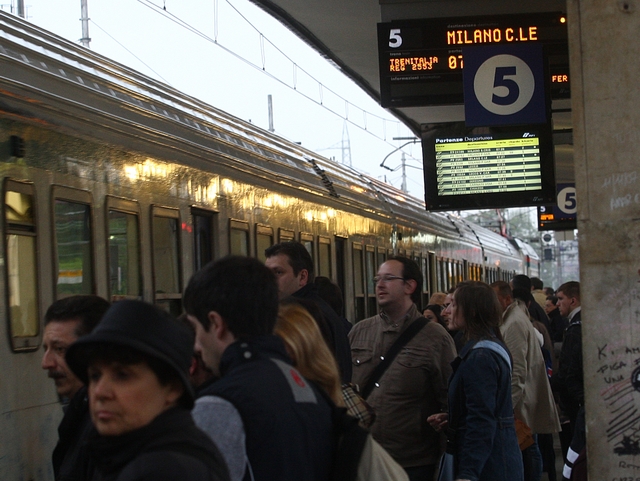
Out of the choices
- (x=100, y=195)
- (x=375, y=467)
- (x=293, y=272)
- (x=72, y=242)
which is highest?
(x=100, y=195)

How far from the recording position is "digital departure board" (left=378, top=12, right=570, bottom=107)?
8.41 metres

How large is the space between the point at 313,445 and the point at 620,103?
246cm

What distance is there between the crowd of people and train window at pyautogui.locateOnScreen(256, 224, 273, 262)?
11.7 ft

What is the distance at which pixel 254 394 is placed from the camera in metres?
2.47

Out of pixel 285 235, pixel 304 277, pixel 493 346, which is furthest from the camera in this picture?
pixel 285 235

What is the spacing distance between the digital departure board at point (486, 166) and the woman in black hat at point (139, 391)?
792cm

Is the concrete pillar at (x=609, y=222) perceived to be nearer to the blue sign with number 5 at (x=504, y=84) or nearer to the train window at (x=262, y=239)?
the blue sign with number 5 at (x=504, y=84)

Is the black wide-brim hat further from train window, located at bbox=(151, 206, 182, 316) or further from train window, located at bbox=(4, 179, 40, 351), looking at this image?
train window, located at bbox=(151, 206, 182, 316)

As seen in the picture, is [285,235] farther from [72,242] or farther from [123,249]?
[72,242]

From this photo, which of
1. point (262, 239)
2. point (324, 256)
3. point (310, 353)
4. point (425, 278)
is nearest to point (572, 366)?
point (262, 239)

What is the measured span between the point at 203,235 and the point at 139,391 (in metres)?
5.60

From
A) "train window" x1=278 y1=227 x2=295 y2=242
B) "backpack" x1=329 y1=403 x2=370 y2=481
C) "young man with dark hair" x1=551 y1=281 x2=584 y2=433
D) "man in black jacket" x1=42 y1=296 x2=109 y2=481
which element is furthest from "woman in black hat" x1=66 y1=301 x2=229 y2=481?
"train window" x1=278 y1=227 x2=295 y2=242

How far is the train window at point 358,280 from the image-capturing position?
40.2ft

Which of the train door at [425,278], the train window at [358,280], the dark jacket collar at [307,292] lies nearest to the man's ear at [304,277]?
the dark jacket collar at [307,292]
